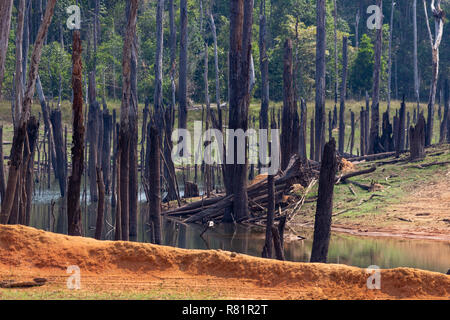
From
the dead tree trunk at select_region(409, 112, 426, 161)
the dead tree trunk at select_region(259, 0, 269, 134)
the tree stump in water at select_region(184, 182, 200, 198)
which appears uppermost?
the dead tree trunk at select_region(259, 0, 269, 134)

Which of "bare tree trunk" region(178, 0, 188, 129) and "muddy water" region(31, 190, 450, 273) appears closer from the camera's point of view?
"muddy water" region(31, 190, 450, 273)

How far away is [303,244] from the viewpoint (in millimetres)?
19000

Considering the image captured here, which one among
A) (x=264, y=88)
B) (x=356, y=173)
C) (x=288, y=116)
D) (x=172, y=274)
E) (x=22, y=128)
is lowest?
(x=172, y=274)

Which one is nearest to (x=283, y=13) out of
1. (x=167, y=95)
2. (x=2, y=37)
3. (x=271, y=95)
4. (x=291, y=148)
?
(x=271, y=95)

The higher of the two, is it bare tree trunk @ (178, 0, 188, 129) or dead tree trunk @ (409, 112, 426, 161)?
bare tree trunk @ (178, 0, 188, 129)

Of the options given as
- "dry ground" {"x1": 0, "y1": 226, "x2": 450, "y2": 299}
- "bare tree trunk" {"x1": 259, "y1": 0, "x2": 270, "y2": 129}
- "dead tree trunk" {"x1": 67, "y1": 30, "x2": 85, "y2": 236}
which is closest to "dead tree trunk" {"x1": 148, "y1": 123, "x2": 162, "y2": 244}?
"dead tree trunk" {"x1": 67, "y1": 30, "x2": 85, "y2": 236}

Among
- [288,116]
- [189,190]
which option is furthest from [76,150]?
[189,190]

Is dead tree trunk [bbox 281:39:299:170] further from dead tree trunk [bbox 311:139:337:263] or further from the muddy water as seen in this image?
dead tree trunk [bbox 311:139:337:263]

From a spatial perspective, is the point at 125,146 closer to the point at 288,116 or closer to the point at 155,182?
the point at 155,182

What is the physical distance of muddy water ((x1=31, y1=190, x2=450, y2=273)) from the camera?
16.8m

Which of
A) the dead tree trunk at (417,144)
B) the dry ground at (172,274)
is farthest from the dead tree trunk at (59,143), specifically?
the dry ground at (172,274)
